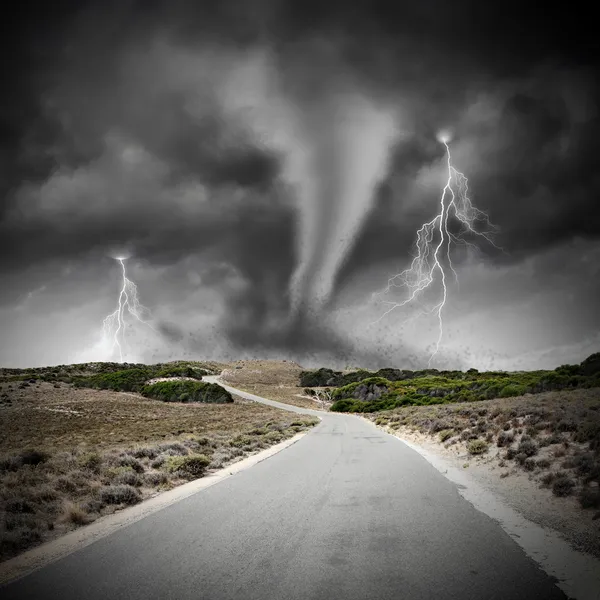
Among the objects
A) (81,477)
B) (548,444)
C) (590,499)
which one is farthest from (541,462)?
(81,477)

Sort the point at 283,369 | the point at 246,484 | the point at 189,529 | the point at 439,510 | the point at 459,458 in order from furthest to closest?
the point at 283,369, the point at 459,458, the point at 246,484, the point at 439,510, the point at 189,529

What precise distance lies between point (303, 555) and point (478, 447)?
40.3ft

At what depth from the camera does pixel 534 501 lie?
830 centimetres

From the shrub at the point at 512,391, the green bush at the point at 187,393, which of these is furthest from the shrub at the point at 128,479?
the green bush at the point at 187,393

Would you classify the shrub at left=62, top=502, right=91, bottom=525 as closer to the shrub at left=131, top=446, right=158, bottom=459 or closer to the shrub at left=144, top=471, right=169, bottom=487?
the shrub at left=144, top=471, right=169, bottom=487

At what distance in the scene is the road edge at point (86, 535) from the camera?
5.32 meters

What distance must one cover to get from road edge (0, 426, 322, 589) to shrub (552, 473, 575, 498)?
904 centimetres

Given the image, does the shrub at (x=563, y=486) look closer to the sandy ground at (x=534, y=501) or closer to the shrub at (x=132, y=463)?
the sandy ground at (x=534, y=501)

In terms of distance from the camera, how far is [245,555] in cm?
523

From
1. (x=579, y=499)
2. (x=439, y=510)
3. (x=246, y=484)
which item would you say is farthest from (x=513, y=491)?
(x=246, y=484)

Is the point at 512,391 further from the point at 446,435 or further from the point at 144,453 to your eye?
the point at 144,453

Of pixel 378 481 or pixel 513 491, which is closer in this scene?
pixel 513 491

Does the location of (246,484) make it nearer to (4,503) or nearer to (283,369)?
(4,503)

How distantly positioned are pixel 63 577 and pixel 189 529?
2127mm
